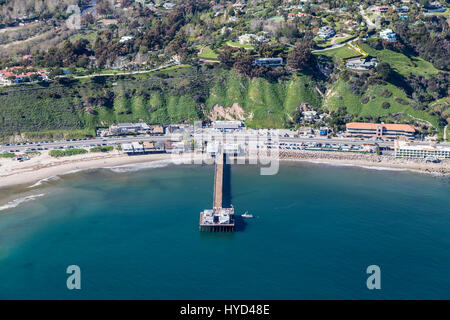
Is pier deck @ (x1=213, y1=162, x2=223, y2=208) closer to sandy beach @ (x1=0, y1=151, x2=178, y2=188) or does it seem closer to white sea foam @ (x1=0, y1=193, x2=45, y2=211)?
sandy beach @ (x1=0, y1=151, x2=178, y2=188)

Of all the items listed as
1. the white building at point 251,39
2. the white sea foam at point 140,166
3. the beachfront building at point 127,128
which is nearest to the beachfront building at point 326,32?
the white building at point 251,39

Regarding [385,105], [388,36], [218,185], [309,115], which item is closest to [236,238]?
[218,185]

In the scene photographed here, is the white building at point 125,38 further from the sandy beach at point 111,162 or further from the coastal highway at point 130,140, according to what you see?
the sandy beach at point 111,162

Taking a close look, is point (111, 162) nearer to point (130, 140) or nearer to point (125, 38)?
point (130, 140)

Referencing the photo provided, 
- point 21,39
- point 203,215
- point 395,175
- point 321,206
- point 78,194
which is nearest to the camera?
point 203,215

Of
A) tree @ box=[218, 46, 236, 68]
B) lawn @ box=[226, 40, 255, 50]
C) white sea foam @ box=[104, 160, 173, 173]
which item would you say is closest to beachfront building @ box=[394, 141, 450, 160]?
white sea foam @ box=[104, 160, 173, 173]

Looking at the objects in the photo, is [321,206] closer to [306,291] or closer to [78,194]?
[306,291]
